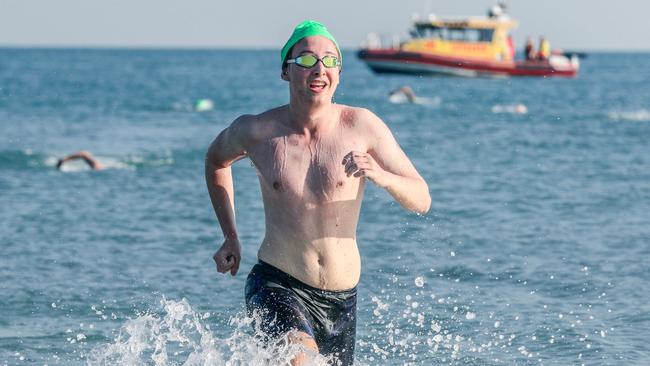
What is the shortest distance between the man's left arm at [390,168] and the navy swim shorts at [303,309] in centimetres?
55

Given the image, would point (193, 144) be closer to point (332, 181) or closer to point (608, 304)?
point (608, 304)

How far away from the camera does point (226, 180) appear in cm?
560

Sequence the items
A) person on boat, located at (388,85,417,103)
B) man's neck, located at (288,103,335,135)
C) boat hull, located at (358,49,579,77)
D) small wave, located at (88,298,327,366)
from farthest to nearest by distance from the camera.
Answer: boat hull, located at (358,49,579,77) → person on boat, located at (388,85,417,103) → man's neck, located at (288,103,335,135) → small wave, located at (88,298,327,366)

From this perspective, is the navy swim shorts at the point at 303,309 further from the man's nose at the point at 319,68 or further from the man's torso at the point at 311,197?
the man's nose at the point at 319,68

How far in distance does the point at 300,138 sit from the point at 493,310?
443cm

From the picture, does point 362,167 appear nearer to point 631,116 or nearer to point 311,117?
point 311,117

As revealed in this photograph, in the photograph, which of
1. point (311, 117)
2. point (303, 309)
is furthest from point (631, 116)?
point (303, 309)

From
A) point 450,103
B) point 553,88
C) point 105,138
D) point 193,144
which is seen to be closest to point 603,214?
point 193,144

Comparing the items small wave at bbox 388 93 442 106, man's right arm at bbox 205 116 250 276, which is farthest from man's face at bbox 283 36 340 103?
small wave at bbox 388 93 442 106

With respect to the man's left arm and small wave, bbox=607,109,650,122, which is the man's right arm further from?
small wave, bbox=607,109,650,122

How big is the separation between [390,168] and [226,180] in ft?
2.75

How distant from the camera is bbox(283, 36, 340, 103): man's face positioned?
16.6 feet

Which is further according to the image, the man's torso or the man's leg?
the man's torso

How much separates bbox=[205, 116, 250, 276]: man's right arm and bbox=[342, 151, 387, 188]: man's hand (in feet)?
2.46
